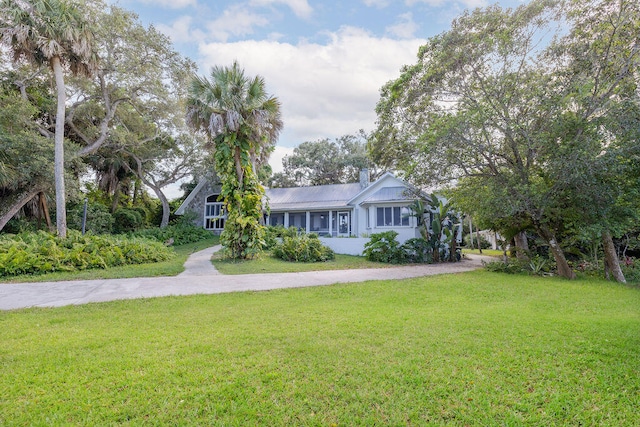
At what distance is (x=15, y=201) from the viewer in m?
14.6

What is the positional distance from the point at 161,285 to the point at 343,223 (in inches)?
607

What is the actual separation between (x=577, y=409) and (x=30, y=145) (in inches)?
737

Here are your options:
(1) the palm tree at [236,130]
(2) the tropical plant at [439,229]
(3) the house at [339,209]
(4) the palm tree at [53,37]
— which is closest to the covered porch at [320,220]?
(3) the house at [339,209]

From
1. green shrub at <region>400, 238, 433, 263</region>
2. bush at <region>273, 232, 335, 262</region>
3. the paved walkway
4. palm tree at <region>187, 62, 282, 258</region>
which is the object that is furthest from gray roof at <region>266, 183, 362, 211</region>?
the paved walkway

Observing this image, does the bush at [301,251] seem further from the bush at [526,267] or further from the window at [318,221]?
the window at [318,221]

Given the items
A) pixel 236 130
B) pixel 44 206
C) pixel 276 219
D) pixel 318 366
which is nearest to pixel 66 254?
pixel 236 130

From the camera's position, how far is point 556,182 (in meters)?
9.72

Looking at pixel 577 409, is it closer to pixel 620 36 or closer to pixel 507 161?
pixel 507 161

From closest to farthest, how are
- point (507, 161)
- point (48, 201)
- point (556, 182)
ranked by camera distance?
point (556, 182) → point (507, 161) → point (48, 201)

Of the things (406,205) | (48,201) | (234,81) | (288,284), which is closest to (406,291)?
A: (288,284)

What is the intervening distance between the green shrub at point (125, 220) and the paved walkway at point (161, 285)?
14786mm

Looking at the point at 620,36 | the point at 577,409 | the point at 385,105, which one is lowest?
the point at 577,409

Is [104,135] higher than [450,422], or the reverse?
[104,135]

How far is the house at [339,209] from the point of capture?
1864 cm
